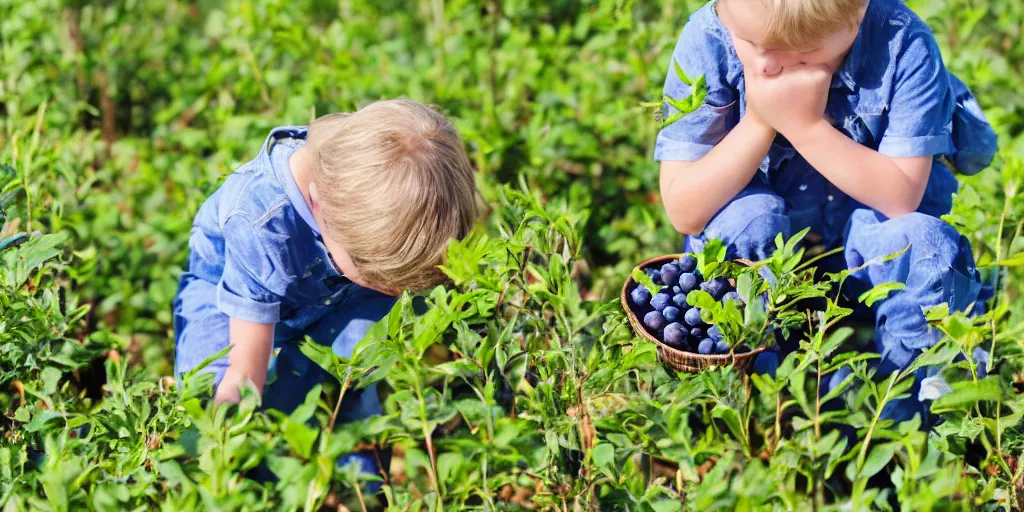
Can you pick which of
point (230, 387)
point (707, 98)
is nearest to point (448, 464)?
point (230, 387)

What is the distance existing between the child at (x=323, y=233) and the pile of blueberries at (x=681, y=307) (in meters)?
0.38

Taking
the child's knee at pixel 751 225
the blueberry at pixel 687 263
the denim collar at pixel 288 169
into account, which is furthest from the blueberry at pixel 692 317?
the denim collar at pixel 288 169

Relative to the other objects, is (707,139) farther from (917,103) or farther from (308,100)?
(308,100)

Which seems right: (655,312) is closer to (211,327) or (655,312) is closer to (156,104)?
(211,327)

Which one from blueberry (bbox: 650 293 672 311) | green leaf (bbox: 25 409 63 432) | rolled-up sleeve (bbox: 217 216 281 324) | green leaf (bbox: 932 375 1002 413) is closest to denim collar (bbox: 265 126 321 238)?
rolled-up sleeve (bbox: 217 216 281 324)

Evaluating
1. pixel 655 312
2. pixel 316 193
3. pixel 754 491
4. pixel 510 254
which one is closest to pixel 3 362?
pixel 316 193

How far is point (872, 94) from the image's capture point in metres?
1.77

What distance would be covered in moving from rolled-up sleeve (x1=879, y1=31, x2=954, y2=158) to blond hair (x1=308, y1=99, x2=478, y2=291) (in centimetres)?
81

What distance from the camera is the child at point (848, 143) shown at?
1669 millimetres

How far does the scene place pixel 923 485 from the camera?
117cm

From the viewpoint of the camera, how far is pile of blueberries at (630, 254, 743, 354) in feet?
5.00

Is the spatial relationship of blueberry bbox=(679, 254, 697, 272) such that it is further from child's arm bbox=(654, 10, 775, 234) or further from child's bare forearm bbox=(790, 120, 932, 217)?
child's bare forearm bbox=(790, 120, 932, 217)

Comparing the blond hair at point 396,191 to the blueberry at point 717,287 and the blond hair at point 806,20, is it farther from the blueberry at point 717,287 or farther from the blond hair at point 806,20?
the blond hair at point 806,20

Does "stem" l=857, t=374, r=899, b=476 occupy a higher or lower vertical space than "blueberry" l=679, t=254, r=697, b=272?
lower
